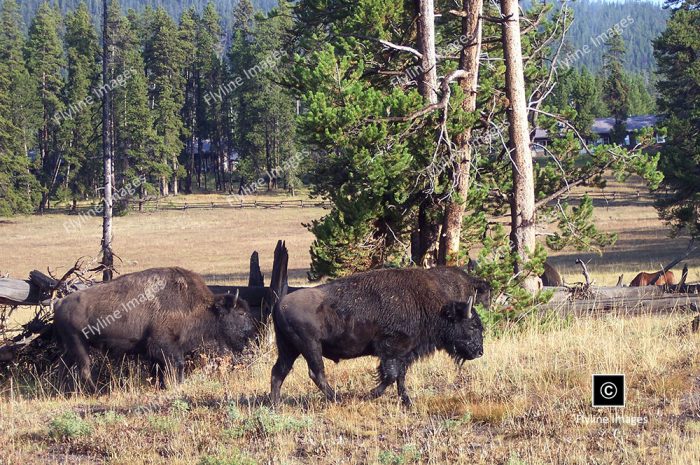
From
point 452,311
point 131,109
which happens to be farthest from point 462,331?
point 131,109

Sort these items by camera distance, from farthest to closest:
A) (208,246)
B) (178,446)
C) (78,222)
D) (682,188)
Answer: (78,222)
(208,246)
(682,188)
(178,446)

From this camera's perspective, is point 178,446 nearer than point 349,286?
Yes

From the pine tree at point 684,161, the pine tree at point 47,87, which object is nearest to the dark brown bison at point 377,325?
the pine tree at point 684,161

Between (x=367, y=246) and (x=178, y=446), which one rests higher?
(x=367, y=246)

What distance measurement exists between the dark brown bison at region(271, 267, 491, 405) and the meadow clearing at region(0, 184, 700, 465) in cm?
36

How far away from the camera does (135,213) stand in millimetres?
80938

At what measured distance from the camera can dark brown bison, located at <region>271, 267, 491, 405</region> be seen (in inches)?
346

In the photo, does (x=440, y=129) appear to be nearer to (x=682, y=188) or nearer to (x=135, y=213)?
(x=682, y=188)

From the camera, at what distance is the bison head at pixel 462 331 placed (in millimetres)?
9117

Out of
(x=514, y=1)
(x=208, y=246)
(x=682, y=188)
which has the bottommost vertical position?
(x=208, y=246)

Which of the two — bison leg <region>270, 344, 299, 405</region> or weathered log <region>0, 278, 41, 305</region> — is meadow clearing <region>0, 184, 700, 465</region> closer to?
bison leg <region>270, 344, 299, 405</region>

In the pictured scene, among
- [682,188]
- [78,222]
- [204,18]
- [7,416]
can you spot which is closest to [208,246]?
[78,222]

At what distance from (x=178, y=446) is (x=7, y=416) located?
3.01 metres

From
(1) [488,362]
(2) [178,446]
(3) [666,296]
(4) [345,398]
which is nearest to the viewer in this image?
(2) [178,446]
